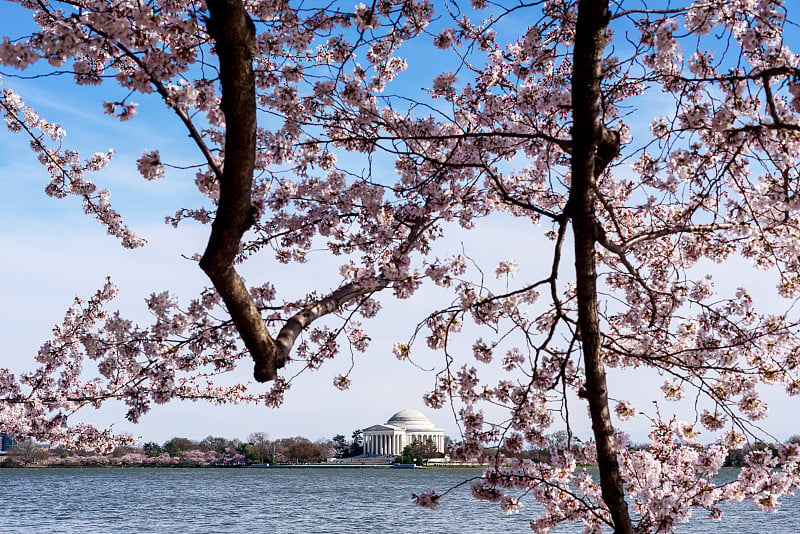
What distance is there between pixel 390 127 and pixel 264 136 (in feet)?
3.16

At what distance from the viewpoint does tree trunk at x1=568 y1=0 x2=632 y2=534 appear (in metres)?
3.69

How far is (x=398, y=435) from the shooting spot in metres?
105

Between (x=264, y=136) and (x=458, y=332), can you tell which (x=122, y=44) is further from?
(x=458, y=332)

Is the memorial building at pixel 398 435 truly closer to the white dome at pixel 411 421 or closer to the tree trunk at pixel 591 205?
the white dome at pixel 411 421

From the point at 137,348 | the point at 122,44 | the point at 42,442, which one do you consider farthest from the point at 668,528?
the point at 42,442

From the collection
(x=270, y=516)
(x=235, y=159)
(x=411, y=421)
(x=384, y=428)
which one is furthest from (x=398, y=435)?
(x=235, y=159)

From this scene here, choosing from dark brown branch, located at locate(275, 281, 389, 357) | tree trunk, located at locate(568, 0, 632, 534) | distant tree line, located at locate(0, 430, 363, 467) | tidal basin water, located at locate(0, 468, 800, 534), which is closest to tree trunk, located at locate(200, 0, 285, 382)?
dark brown branch, located at locate(275, 281, 389, 357)

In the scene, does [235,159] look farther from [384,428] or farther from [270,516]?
[384,428]

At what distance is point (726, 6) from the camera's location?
4.43m

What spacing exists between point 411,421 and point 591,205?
10834cm

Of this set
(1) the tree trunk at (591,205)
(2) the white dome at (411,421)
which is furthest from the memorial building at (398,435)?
(1) the tree trunk at (591,205)

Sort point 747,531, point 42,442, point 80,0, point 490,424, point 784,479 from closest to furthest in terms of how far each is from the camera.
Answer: point 80,0, point 490,424, point 784,479, point 42,442, point 747,531

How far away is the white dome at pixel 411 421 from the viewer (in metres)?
108

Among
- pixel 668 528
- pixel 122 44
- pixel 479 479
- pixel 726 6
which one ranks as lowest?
pixel 668 528
